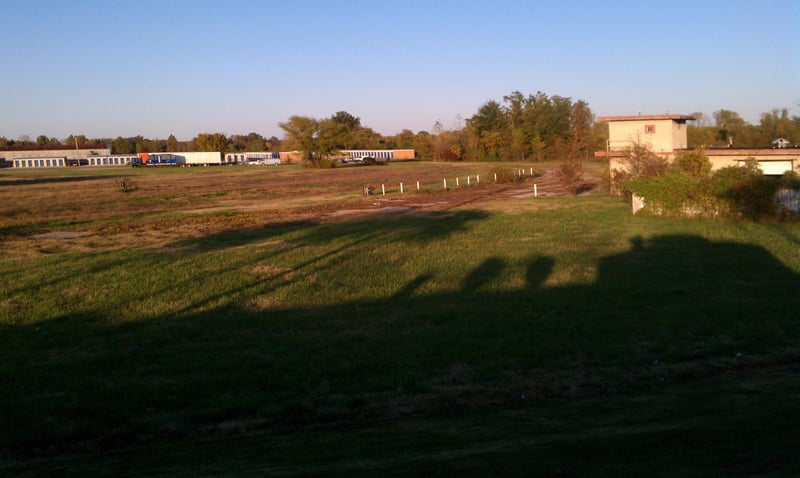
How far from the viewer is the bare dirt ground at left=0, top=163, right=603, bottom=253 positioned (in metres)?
28.5

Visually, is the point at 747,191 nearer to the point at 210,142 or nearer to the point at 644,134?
the point at 644,134

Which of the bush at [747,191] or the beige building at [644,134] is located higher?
the beige building at [644,134]

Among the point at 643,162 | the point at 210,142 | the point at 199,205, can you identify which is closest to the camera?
the point at 643,162

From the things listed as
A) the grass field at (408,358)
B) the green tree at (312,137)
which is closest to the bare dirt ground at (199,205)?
the grass field at (408,358)

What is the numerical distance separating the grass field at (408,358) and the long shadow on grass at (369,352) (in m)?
0.04

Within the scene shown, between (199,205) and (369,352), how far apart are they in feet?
116

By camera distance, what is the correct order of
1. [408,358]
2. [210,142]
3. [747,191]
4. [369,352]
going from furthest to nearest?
[210,142] < [747,191] < [369,352] < [408,358]

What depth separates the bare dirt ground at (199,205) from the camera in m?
28.5

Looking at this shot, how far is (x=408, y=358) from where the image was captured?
9875 millimetres

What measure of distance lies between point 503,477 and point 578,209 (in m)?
29.1

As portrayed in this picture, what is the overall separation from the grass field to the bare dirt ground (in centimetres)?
610

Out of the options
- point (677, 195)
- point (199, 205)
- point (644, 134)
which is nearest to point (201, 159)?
point (199, 205)

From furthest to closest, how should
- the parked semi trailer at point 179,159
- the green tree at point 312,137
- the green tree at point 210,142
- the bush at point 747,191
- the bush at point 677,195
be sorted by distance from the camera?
1. the green tree at point 210,142
2. the parked semi trailer at point 179,159
3. the green tree at point 312,137
4. the bush at point 677,195
5. the bush at point 747,191

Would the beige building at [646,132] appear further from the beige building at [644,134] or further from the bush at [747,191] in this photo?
the bush at [747,191]
